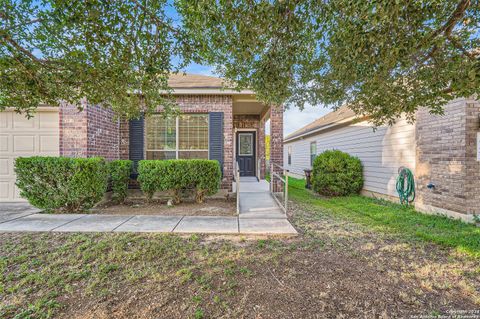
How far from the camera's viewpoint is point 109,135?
7.10m

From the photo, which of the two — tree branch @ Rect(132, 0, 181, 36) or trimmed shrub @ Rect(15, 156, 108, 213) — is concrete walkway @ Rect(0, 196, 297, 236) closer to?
trimmed shrub @ Rect(15, 156, 108, 213)

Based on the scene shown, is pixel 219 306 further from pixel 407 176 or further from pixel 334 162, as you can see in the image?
pixel 334 162

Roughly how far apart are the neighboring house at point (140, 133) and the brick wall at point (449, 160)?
12.7 feet

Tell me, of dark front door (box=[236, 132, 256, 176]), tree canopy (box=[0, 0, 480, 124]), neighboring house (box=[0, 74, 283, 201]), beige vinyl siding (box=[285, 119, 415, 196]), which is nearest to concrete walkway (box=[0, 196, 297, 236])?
neighboring house (box=[0, 74, 283, 201])

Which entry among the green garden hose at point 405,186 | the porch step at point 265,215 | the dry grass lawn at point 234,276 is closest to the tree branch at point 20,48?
the dry grass lawn at point 234,276

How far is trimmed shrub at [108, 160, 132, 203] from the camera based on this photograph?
21.4 feet

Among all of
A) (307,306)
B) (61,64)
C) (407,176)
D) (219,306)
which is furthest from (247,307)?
(407,176)

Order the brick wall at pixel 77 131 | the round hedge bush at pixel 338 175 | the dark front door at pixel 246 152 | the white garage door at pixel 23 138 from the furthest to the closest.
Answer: the dark front door at pixel 246 152 < the round hedge bush at pixel 338 175 < the white garage door at pixel 23 138 < the brick wall at pixel 77 131

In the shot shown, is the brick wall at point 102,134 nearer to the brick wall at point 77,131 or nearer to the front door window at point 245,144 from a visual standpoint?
the brick wall at point 77,131

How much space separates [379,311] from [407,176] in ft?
18.4

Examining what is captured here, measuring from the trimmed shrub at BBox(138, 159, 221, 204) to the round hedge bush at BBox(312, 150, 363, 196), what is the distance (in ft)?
14.0

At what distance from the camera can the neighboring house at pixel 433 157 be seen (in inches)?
194

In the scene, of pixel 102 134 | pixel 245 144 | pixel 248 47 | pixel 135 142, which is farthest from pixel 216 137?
pixel 248 47

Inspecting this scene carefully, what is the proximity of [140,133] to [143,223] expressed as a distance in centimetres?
371
